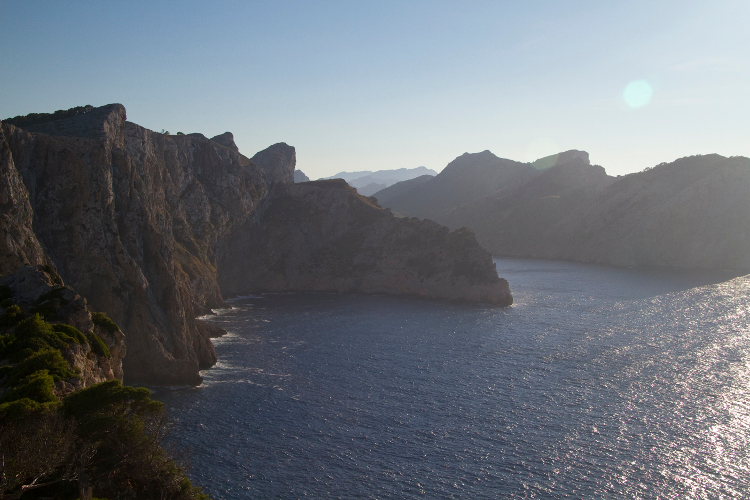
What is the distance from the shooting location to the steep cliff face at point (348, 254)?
11512 cm

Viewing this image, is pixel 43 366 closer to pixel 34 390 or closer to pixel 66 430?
pixel 34 390

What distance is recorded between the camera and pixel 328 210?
138 m

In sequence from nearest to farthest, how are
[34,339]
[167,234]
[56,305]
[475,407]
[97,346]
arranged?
[34,339] < [56,305] < [97,346] < [475,407] < [167,234]

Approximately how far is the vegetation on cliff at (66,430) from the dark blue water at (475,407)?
33.6ft

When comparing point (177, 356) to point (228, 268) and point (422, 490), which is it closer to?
point (422, 490)

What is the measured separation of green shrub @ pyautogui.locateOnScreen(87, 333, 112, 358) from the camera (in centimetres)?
3831

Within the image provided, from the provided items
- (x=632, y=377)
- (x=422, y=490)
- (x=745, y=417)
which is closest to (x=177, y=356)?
(x=422, y=490)

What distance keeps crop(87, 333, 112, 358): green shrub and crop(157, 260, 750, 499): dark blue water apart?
30.7ft

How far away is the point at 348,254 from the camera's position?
12812 centimetres

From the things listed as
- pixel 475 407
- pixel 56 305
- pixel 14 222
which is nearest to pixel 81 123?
pixel 14 222

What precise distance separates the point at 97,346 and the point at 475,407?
3140 centimetres

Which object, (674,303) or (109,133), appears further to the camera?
(674,303)

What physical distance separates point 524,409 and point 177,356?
35.2 metres

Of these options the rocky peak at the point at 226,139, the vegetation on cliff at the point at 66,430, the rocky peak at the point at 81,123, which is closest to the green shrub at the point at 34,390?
the vegetation on cliff at the point at 66,430
